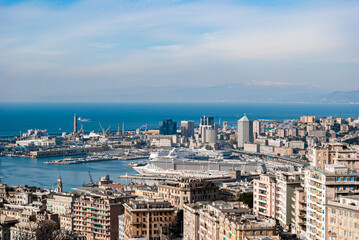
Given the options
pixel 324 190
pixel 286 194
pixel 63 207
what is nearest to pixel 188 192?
pixel 286 194

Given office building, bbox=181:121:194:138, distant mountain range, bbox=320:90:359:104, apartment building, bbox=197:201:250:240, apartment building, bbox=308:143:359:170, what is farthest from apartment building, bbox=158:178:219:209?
distant mountain range, bbox=320:90:359:104

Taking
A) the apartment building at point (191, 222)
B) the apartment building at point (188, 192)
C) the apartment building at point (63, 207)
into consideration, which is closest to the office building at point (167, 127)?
the apartment building at point (63, 207)

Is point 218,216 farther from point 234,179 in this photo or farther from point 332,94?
point 332,94

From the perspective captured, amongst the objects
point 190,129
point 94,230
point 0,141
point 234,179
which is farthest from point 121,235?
point 190,129

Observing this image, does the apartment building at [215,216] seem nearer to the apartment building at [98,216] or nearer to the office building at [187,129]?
the apartment building at [98,216]

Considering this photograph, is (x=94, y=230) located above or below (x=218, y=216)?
below

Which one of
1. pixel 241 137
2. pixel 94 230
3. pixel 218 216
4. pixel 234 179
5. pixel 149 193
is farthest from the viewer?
pixel 241 137

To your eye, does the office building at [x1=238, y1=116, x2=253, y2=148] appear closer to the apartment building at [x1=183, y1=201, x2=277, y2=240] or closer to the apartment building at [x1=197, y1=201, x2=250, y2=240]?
the apartment building at [x1=183, y1=201, x2=277, y2=240]

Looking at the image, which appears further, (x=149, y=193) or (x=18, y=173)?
(x=18, y=173)
